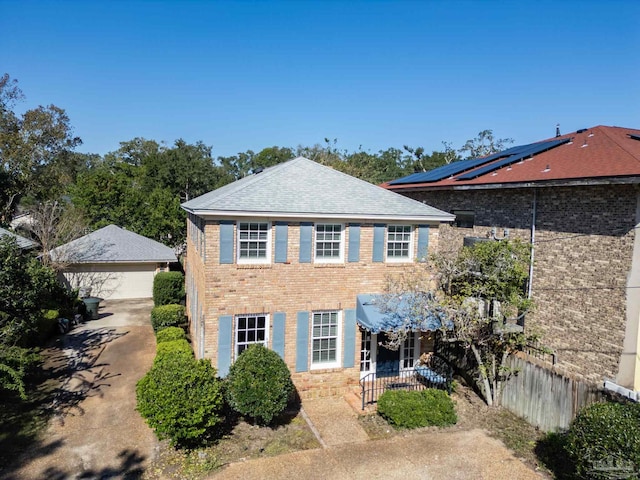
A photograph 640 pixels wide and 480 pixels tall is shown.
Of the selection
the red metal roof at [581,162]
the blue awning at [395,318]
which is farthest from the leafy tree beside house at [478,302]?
the red metal roof at [581,162]

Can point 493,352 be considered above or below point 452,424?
above

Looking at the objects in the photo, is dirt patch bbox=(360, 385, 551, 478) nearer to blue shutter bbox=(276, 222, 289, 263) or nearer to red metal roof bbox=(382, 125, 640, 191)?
blue shutter bbox=(276, 222, 289, 263)

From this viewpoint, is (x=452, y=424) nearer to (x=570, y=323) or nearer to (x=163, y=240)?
(x=570, y=323)

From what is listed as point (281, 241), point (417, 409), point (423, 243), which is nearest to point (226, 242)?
point (281, 241)

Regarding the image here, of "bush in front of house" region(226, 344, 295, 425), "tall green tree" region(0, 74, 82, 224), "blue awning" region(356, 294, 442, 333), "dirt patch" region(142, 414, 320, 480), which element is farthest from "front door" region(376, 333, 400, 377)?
"tall green tree" region(0, 74, 82, 224)

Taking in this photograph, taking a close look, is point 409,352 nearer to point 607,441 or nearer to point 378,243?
point 378,243

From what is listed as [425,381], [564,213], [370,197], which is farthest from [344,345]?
[564,213]
